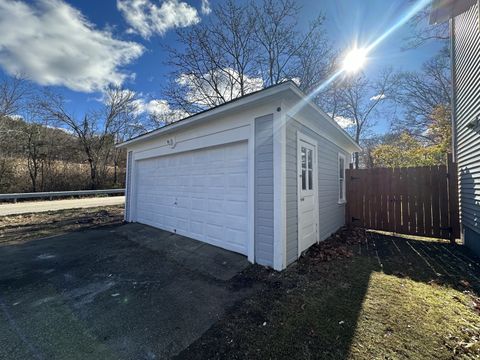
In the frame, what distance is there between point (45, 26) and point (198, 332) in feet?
29.6

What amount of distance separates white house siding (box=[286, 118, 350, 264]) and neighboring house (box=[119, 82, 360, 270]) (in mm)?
19

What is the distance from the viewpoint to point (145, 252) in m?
4.72

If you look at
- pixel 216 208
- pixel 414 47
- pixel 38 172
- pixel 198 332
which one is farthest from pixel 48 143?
pixel 414 47

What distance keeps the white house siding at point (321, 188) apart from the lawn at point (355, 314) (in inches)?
28.7

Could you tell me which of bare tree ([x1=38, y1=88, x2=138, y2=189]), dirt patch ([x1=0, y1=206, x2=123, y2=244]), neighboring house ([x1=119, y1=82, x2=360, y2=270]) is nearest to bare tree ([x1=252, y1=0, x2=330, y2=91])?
neighboring house ([x1=119, y1=82, x2=360, y2=270])

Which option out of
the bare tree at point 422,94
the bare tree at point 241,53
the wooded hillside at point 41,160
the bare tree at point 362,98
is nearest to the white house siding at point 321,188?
the bare tree at point 241,53

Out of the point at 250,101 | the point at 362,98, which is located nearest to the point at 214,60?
the point at 250,101

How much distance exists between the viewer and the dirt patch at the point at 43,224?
609cm

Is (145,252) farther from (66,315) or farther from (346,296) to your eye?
(346,296)

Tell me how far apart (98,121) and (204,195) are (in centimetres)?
2098

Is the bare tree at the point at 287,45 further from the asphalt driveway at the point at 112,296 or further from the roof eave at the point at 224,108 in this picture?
the asphalt driveway at the point at 112,296

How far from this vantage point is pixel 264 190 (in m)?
3.81

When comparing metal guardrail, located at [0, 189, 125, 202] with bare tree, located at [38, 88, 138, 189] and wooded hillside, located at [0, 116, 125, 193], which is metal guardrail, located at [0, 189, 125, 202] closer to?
wooded hillside, located at [0, 116, 125, 193]

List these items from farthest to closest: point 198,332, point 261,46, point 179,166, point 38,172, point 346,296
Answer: point 38,172 → point 261,46 → point 179,166 → point 346,296 → point 198,332
